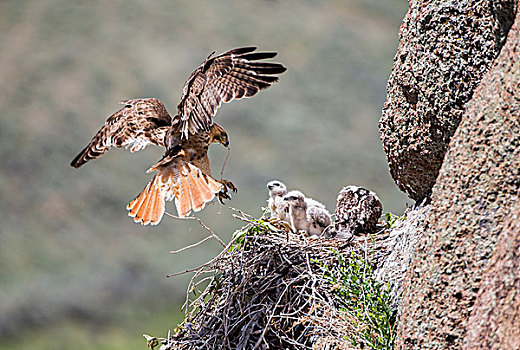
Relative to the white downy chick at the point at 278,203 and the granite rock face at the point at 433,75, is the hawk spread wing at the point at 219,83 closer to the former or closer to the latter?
the white downy chick at the point at 278,203

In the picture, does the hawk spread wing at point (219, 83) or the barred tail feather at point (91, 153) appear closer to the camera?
the hawk spread wing at point (219, 83)

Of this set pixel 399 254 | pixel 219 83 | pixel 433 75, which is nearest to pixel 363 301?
pixel 399 254

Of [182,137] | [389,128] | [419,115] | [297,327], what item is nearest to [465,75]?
[419,115]

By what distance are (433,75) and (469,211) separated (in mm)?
469

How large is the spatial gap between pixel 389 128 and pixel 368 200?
18.2 inches

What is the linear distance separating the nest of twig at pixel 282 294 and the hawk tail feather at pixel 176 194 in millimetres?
205

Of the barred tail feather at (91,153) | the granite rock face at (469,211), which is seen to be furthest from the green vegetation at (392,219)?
the barred tail feather at (91,153)

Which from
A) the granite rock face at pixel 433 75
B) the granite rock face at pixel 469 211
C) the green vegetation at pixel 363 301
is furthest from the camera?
the green vegetation at pixel 363 301

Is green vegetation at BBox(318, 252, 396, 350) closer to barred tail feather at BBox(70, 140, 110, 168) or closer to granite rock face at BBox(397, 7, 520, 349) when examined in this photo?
granite rock face at BBox(397, 7, 520, 349)

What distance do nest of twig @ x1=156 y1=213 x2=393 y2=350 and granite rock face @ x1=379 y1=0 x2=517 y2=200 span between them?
34 cm

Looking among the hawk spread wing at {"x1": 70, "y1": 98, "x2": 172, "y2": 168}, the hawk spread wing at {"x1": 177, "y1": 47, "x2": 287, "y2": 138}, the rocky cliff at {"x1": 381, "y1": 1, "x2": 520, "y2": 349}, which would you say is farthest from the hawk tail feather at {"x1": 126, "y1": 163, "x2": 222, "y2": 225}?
the rocky cliff at {"x1": 381, "y1": 1, "x2": 520, "y2": 349}

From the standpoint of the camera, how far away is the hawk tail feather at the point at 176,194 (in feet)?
6.39

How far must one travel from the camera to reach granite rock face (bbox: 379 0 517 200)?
124cm

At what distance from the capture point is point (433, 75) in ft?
4.35
